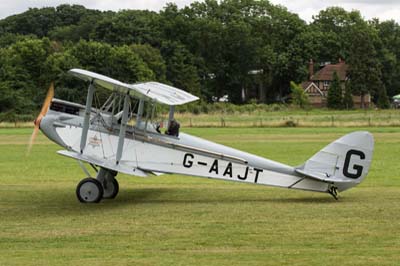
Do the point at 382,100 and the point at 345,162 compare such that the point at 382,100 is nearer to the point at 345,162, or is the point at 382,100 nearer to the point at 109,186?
the point at 109,186

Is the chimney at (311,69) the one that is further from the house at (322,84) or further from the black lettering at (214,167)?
the black lettering at (214,167)

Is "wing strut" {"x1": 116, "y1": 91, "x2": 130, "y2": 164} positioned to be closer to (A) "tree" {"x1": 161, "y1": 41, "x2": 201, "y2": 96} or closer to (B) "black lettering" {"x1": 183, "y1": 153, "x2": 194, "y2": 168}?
(B) "black lettering" {"x1": 183, "y1": 153, "x2": 194, "y2": 168}

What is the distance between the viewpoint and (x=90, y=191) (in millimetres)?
15125

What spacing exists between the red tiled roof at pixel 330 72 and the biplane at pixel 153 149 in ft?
315

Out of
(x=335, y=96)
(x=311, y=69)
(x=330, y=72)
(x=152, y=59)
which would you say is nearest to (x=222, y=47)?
(x=311, y=69)

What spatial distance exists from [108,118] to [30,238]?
4.56 m

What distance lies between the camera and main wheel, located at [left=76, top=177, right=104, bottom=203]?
15109 mm

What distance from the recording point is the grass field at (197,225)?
10125mm

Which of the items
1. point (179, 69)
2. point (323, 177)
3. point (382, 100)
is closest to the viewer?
point (323, 177)

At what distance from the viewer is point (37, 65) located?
73000mm

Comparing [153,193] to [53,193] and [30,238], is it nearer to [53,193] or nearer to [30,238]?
[53,193]

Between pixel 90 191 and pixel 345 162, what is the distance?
4787 mm

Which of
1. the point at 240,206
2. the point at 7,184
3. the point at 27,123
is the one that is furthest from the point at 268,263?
the point at 27,123

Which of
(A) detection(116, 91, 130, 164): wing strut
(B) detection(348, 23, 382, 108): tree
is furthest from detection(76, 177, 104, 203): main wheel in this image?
(B) detection(348, 23, 382, 108): tree
